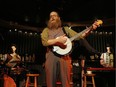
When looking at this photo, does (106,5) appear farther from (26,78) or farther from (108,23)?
(26,78)

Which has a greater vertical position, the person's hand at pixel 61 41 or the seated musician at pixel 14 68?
the person's hand at pixel 61 41

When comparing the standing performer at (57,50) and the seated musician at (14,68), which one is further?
the seated musician at (14,68)

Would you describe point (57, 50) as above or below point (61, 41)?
below

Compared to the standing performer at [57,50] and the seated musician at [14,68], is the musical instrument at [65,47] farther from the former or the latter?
the seated musician at [14,68]

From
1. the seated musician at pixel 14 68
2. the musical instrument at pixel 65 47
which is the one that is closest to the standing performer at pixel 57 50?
the musical instrument at pixel 65 47

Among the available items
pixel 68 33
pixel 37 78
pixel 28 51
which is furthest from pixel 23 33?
pixel 68 33

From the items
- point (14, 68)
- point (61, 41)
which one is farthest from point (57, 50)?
point (14, 68)

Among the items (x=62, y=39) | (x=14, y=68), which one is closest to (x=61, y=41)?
(x=62, y=39)

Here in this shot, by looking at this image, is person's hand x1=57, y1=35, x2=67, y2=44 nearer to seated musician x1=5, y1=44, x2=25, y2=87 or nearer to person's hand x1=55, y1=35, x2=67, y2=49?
person's hand x1=55, y1=35, x2=67, y2=49

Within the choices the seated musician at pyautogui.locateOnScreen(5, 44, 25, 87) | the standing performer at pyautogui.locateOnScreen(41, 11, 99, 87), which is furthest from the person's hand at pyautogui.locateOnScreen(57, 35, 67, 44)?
the seated musician at pyautogui.locateOnScreen(5, 44, 25, 87)

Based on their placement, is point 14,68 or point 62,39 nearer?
point 62,39

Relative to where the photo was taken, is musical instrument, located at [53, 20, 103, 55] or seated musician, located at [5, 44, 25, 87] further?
seated musician, located at [5, 44, 25, 87]

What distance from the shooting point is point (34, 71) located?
5504mm

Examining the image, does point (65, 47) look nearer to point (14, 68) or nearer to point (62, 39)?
point (62, 39)
